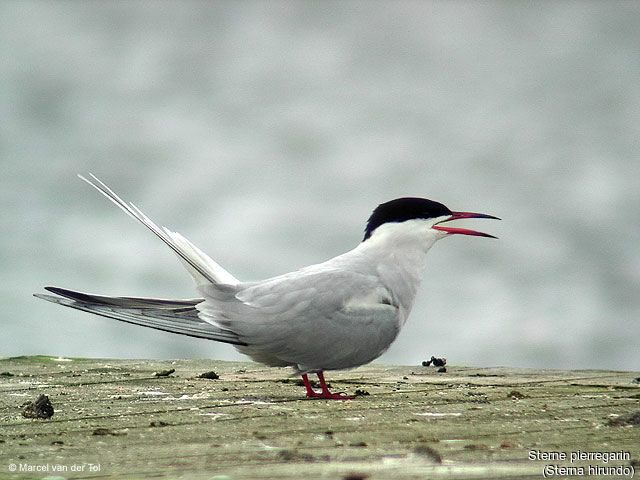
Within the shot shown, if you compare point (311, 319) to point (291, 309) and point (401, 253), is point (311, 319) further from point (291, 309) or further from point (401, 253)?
point (401, 253)

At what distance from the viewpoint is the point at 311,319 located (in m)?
4.75

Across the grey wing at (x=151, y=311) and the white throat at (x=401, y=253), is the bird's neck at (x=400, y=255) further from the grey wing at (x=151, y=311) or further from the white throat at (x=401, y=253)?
the grey wing at (x=151, y=311)

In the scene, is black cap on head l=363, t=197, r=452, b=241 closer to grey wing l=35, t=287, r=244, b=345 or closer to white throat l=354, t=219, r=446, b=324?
white throat l=354, t=219, r=446, b=324

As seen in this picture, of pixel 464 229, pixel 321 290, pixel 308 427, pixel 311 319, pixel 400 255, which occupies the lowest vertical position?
pixel 308 427

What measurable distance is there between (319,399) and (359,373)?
1.88 meters

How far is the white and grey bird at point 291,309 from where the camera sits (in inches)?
185

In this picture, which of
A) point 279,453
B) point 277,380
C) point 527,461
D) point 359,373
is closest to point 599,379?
point 359,373

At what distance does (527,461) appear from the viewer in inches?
114

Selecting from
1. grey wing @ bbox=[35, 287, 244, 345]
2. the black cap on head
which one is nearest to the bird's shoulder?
grey wing @ bbox=[35, 287, 244, 345]

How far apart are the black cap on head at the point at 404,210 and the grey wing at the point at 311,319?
514 mm

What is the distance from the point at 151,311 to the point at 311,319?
94 cm

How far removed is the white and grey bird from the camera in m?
4.70

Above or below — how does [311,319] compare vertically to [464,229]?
below

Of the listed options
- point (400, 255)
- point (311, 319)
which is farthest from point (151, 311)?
point (400, 255)
